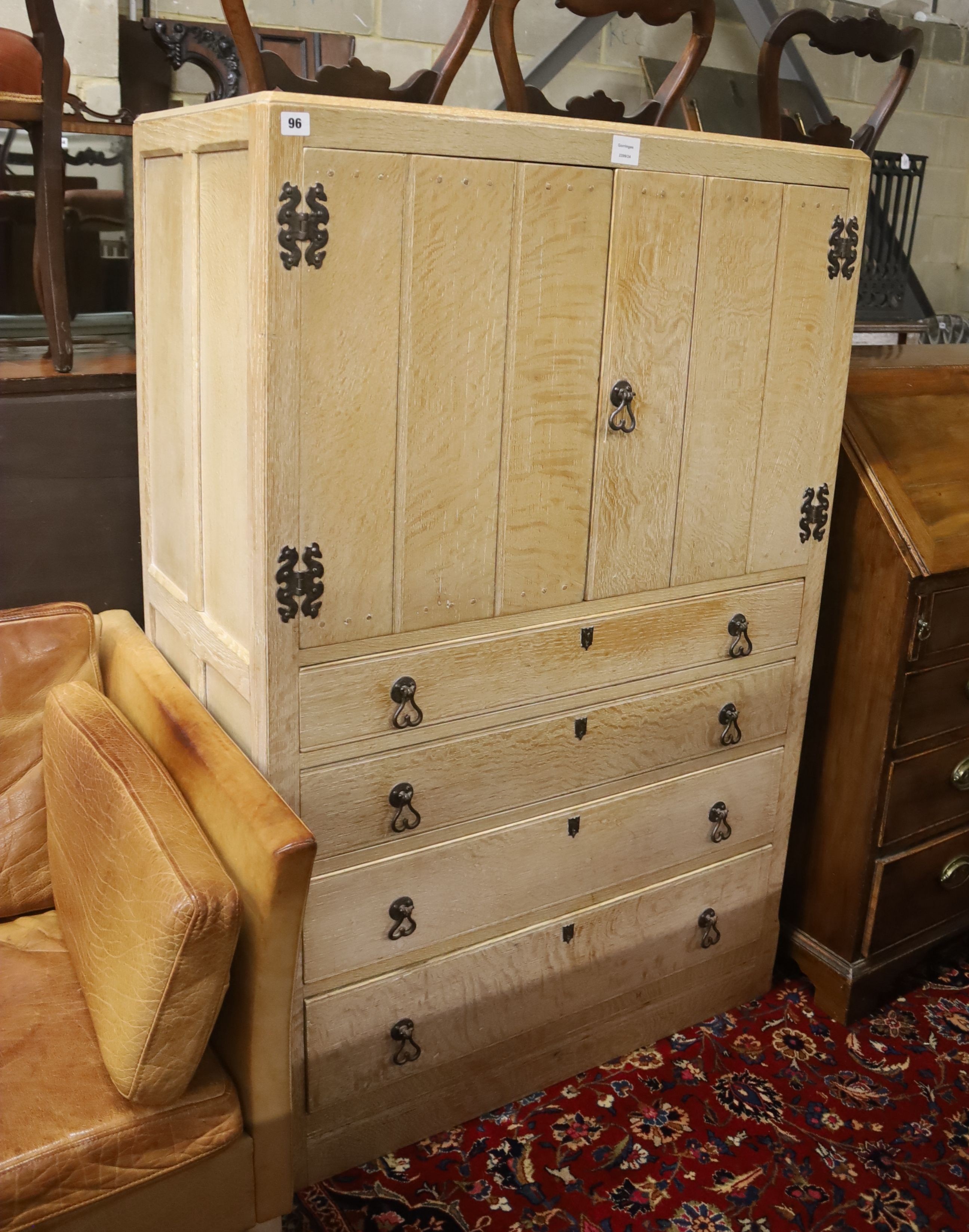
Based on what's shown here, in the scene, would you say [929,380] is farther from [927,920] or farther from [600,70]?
[600,70]

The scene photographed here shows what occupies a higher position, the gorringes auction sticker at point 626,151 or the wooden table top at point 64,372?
the gorringes auction sticker at point 626,151

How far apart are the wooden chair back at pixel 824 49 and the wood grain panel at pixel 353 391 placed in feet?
2.87

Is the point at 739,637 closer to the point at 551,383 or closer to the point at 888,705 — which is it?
the point at 888,705

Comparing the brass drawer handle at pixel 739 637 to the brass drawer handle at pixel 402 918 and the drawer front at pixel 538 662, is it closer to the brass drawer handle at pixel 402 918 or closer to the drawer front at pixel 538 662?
the drawer front at pixel 538 662

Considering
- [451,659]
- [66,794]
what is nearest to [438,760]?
[451,659]

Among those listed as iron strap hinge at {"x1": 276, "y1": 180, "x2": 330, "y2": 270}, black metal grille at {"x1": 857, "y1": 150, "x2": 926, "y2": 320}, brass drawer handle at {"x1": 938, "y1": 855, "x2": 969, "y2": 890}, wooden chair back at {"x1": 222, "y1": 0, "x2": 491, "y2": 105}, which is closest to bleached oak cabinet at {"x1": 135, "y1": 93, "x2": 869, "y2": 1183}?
iron strap hinge at {"x1": 276, "y1": 180, "x2": 330, "y2": 270}

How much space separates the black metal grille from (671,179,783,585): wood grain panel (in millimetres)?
1772

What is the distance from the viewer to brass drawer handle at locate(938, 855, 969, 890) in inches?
101

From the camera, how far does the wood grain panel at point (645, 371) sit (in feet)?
5.99

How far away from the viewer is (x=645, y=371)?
1.91 metres

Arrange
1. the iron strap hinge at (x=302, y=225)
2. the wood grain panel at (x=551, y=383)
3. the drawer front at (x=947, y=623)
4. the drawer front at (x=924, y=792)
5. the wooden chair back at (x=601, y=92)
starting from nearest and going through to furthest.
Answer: the iron strap hinge at (x=302, y=225)
the wood grain panel at (x=551, y=383)
the wooden chair back at (x=601, y=92)
the drawer front at (x=947, y=623)
the drawer front at (x=924, y=792)

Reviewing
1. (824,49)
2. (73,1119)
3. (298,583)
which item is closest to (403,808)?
(298,583)

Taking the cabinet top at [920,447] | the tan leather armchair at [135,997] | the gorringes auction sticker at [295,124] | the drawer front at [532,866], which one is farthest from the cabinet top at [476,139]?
the drawer front at [532,866]

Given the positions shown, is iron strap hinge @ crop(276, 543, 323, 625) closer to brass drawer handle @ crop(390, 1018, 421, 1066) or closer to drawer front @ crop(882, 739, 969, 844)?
brass drawer handle @ crop(390, 1018, 421, 1066)
